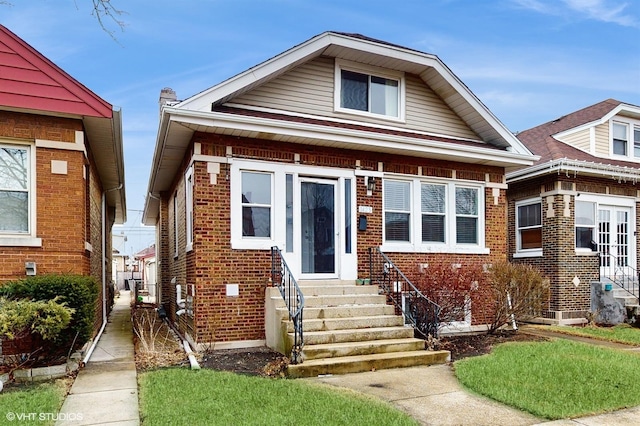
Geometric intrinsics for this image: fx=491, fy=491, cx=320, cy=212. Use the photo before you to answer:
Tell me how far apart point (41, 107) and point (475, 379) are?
296 inches

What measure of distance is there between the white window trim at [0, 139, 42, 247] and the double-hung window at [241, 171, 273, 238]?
11.2ft

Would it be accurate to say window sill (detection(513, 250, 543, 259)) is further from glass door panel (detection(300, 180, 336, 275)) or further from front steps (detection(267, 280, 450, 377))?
glass door panel (detection(300, 180, 336, 275))

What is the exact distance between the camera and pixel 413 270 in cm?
1080

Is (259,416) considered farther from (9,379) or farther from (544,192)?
(544,192)

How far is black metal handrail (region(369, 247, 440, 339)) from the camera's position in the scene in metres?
8.81

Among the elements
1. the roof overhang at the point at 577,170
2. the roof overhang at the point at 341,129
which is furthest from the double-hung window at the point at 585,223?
the roof overhang at the point at 341,129

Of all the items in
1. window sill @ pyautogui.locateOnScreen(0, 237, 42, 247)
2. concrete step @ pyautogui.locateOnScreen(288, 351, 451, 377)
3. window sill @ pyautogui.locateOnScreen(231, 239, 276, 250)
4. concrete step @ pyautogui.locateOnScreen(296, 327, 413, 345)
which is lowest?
concrete step @ pyautogui.locateOnScreen(288, 351, 451, 377)

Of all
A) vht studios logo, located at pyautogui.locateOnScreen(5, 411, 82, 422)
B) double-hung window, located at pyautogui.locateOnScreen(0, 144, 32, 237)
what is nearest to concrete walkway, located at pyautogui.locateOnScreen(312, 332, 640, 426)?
vht studios logo, located at pyautogui.locateOnScreen(5, 411, 82, 422)

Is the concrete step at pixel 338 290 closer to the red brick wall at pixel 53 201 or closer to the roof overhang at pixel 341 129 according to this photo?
the roof overhang at pixel 341 129

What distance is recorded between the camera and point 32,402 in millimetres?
5648

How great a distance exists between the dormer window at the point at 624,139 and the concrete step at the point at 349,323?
36.1 ft

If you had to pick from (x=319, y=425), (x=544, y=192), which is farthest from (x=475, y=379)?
(x=544, y=192)

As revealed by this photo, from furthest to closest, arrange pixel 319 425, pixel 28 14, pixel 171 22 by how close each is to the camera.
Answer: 1. pixel 171 22
2. pixel 28 14
3. pixel 319 425

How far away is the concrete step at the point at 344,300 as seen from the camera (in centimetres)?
893
